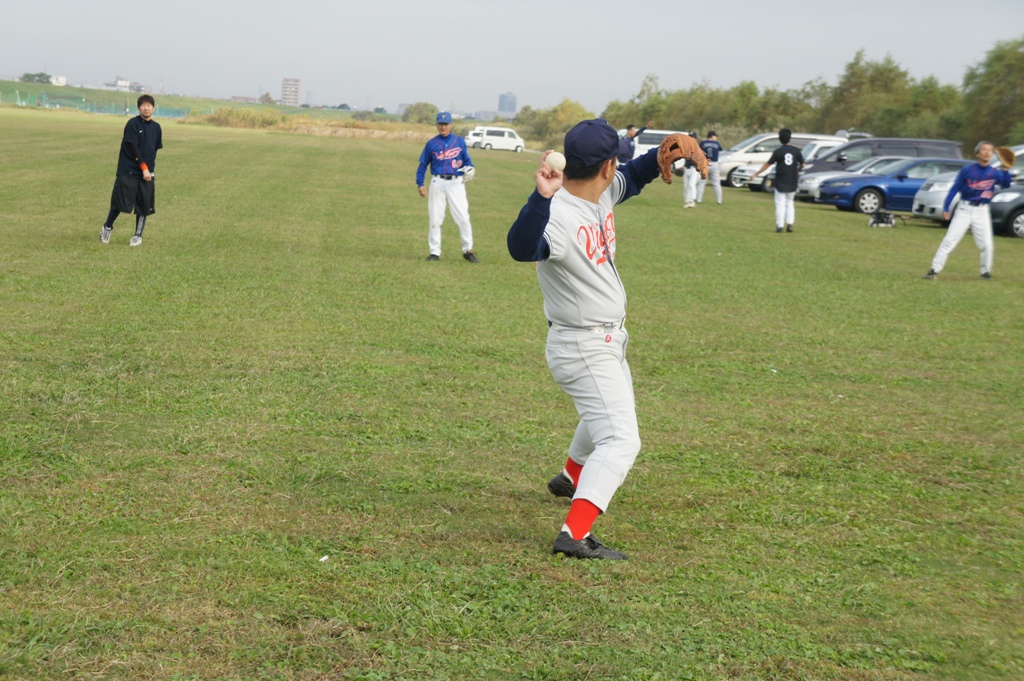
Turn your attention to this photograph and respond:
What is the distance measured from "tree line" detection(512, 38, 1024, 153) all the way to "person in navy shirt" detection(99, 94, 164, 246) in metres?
37.5

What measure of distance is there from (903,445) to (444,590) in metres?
3.82

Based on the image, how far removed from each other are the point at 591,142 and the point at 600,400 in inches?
45.6

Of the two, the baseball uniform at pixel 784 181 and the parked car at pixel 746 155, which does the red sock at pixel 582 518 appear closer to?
the baseball uniform at pixel 784 181

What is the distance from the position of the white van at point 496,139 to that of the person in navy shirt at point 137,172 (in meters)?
60.3

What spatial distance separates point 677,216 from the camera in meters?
23.9

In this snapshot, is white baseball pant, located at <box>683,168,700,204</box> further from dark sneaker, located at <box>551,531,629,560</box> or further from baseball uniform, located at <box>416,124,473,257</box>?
dark sneaker, located at <box>551,531,629,560</box>

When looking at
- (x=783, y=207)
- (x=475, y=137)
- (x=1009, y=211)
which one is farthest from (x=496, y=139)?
(x=783, y=207)

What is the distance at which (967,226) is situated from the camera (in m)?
14.5

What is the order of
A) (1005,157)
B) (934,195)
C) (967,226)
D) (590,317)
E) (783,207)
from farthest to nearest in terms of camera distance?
(934,195) < (783,207) < (967,226) < (1005,157) < (590,317)

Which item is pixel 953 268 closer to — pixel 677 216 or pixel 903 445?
pixel 677 216

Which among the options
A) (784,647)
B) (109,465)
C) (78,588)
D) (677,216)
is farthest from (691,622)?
(677,216)

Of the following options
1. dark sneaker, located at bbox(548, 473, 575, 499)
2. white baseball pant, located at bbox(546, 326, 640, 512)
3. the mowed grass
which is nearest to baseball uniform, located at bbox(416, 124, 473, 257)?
the mowed grass

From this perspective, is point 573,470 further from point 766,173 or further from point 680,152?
point 766,173

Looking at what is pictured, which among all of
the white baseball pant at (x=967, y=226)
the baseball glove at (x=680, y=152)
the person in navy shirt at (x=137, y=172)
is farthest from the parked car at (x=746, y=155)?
the baseball glove at (x=680, y=152)
